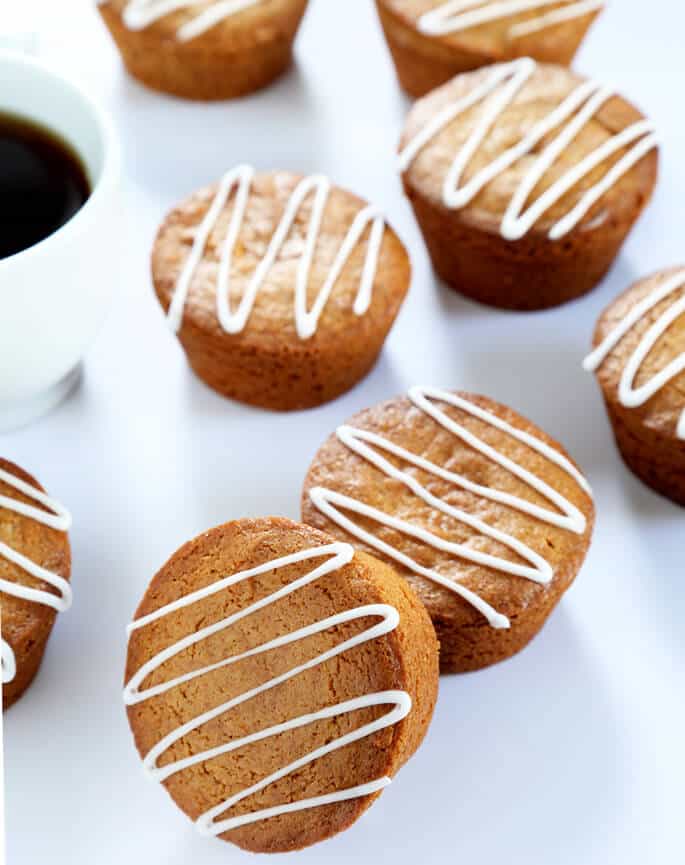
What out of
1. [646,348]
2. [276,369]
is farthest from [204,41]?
[646,348]

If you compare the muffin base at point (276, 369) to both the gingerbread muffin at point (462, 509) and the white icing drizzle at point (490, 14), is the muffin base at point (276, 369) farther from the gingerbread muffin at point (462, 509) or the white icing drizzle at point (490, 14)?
the white icing drizzle at point (490, 14)

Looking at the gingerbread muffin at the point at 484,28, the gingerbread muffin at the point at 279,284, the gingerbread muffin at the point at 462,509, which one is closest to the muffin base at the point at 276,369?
the gingerbread muffin at the point at 279,284

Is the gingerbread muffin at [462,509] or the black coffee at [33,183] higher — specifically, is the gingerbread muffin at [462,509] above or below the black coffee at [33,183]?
below

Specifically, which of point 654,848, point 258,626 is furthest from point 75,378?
point 654,848

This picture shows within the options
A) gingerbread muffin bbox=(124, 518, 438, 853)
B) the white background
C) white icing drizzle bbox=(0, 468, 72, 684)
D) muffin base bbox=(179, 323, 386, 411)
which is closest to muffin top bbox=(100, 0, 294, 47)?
the white background

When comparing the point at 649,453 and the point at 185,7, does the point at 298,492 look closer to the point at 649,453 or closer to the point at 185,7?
the point at 649,453

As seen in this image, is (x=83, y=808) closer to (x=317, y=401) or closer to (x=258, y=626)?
(x=258, y=626)
